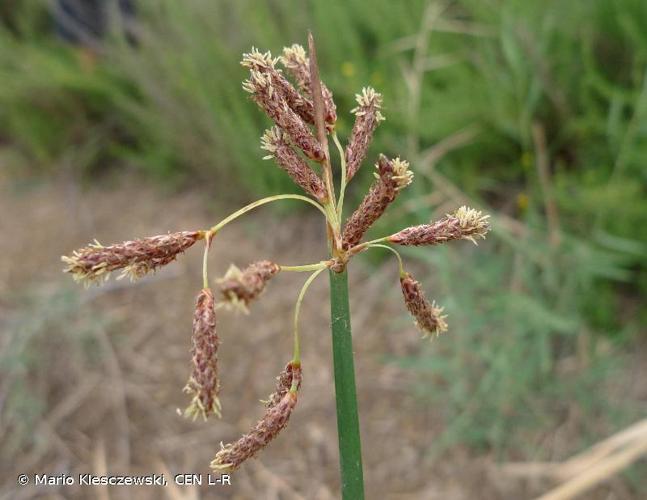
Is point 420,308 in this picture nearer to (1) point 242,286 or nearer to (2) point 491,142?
(1) point 242,286

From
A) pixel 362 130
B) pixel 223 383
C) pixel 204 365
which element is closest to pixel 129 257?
pixel 204 365

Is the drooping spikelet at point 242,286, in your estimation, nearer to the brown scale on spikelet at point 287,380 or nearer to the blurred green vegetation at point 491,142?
the brown scale on spikelet at point 287,380

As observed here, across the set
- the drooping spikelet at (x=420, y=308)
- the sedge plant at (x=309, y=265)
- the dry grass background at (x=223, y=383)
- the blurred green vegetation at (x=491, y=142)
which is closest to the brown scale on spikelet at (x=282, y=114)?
the sedge plant at (x=309, y=265)

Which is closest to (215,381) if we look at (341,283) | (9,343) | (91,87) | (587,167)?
(341,283)

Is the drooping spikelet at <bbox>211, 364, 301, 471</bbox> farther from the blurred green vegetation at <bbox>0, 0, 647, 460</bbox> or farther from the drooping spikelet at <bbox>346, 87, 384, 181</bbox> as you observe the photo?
the blurred green vegetation at <bbox>0, 0, 647, 460</bbox>

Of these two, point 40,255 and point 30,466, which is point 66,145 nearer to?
point 40,255

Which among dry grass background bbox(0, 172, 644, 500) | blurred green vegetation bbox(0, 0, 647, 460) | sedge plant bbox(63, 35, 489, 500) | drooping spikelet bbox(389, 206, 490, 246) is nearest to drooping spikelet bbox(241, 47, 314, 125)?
sedge plant bbox(63, 35, 489, 500)
